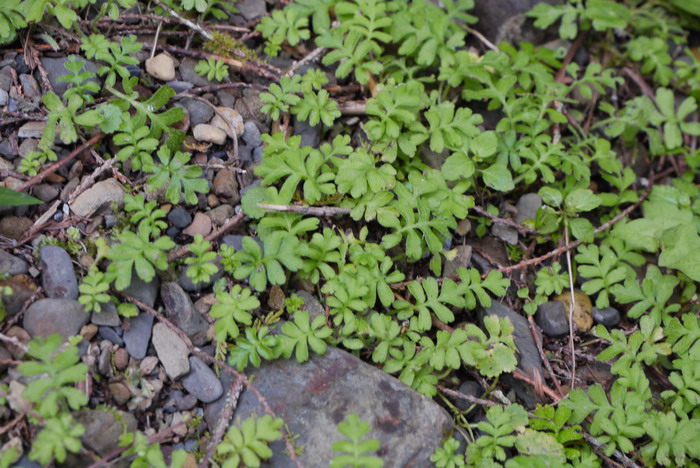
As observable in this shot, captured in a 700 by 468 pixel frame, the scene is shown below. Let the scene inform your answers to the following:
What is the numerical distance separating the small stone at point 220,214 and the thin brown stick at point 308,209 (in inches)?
10.6

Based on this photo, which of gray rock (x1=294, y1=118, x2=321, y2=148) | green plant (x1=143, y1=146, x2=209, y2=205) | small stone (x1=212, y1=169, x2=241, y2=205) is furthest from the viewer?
gray rock (x1=294, y1=118, x2=321, y2=148)

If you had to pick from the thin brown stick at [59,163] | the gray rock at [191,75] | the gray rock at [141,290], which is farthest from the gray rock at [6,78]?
the gray rock at [141,290]

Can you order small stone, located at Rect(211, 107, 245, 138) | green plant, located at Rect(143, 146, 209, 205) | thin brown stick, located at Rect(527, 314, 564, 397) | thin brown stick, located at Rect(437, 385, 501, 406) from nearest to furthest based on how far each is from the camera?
thin brown stick, located at Rect(437, 385, 501, 406)
green plant, located at Rect(143, 146, 209, 205)
thin brown stick, located at Rect(527, 314, 564, 397)
small stone, located at Rect(211, 107, 245, 138)

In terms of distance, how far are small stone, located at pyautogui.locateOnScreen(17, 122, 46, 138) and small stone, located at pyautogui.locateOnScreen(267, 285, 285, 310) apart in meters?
1.66

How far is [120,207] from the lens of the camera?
141 inches

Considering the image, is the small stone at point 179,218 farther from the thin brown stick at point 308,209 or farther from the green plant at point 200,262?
the thin brown stick at point 308,209

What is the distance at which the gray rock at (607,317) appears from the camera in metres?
4.07

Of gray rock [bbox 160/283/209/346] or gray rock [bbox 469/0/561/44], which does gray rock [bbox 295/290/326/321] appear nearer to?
gray rock [bbox 160/283/209/346]

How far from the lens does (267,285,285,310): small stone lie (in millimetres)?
3551

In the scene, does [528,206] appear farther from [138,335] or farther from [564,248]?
[138,335]

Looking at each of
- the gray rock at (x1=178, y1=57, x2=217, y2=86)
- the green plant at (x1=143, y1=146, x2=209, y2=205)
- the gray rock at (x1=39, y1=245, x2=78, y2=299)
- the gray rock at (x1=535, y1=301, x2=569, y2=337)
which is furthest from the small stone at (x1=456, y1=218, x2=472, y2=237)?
the gray rock at (x1=39, y1=245, x2=78, y2=299)

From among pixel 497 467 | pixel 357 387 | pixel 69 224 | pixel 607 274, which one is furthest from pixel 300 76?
pixel 497 467

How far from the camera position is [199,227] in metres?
3.65

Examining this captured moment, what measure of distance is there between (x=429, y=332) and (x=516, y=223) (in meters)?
1.04
